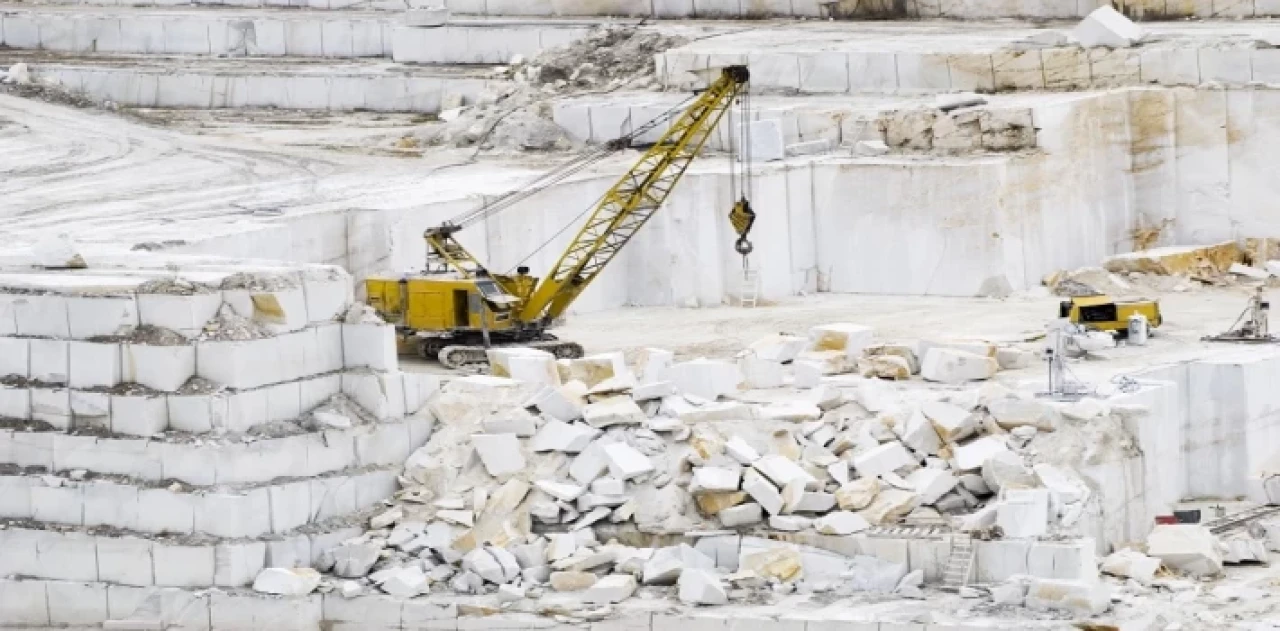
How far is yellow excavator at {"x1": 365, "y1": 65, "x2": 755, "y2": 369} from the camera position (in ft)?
148

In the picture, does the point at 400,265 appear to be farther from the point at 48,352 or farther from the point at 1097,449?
the point at 1097,449

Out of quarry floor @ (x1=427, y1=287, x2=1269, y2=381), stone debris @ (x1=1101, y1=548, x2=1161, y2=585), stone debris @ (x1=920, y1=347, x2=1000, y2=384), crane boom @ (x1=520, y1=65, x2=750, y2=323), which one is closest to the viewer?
stone debris @ (x1=1101, y1=548, x2=1161, y2=585)

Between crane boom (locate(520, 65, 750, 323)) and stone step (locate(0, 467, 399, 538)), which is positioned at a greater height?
crane boom (locate(520, 65, 750, 323))

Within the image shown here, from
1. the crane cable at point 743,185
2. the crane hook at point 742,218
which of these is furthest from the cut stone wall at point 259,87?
the crane hook at point 742,218

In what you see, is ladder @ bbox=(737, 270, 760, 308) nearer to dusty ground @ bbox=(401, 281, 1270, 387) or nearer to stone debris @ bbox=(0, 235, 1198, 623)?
dusty ground @ bbox=(401, 281, 1270, 387)

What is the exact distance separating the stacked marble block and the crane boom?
219 inches

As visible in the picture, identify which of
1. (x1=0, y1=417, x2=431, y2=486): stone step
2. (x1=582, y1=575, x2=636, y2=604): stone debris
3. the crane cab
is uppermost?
the crane cab

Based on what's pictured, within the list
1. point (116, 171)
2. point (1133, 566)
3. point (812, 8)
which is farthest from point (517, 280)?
point (812, 8)

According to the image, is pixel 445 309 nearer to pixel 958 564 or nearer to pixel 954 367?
pixel 954 367

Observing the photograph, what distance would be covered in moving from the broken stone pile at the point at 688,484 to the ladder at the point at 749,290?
25.8 feet

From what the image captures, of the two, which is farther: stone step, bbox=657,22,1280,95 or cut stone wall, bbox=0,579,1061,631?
stone step, bbox=657,22,1280,95

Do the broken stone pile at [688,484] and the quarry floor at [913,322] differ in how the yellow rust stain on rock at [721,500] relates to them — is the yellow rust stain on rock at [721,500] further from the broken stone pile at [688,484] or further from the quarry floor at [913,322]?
the quarry floor at [913,322]

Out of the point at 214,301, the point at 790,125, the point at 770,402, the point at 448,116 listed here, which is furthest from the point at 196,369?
the point at 448,116

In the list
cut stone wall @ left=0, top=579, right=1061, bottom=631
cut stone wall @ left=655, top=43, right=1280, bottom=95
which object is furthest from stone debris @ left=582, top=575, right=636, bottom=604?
cut stone wall @ left=655, top=43, right=1280, bottom=95
